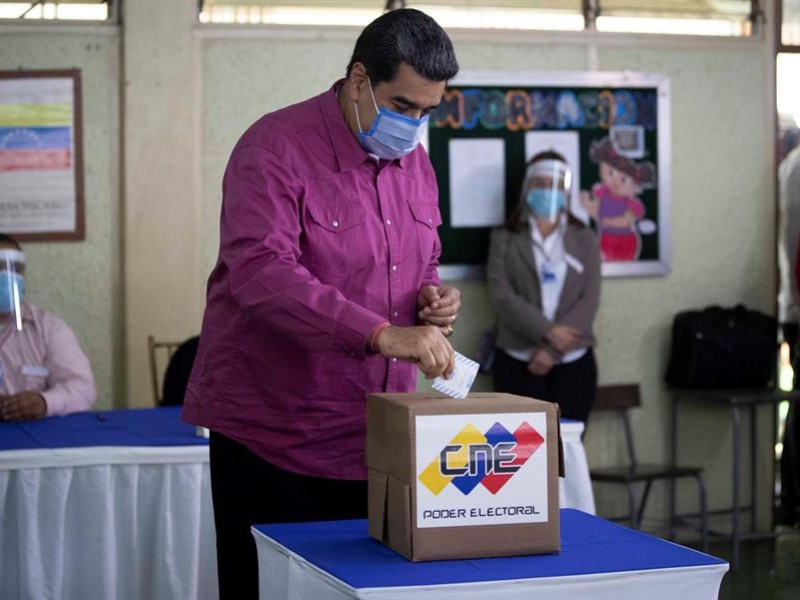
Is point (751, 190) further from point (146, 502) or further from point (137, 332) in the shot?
point (146, 502)

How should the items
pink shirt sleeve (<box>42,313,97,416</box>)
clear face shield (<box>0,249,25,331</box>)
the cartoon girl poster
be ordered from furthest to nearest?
the cartoon girl poster < clear face shield (<box>0,249,25,331</box>) < pink shirt sleeve (<box>42,313,97,416</box>)

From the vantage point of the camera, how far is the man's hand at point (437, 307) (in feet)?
7.26

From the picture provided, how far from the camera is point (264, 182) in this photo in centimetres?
209

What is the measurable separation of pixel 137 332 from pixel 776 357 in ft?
9.77

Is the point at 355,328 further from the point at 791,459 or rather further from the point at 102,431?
the point at 791,459

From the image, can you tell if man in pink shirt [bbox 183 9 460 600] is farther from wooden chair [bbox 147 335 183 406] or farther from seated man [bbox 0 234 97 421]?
wooden chair [bbox 147 335 183 406]

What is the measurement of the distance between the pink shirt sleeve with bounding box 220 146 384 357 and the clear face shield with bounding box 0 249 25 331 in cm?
207

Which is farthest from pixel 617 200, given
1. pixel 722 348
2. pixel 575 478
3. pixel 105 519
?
pixel 105 519

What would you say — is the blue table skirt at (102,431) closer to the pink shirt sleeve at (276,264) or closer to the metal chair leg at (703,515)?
the pink shirt sleeve at (276,264)

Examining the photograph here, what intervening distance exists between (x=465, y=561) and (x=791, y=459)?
4.55 m

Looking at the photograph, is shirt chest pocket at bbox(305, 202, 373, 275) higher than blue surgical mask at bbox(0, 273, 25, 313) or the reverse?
higher

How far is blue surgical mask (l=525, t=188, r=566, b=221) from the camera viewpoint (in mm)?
5359

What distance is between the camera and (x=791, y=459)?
6051mm

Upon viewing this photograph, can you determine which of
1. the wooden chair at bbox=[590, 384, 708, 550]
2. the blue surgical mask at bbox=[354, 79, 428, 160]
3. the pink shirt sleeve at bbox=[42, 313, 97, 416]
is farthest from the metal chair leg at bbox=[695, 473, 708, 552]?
the blue surgical mask at bbox=[354, 79, 428, 160]
